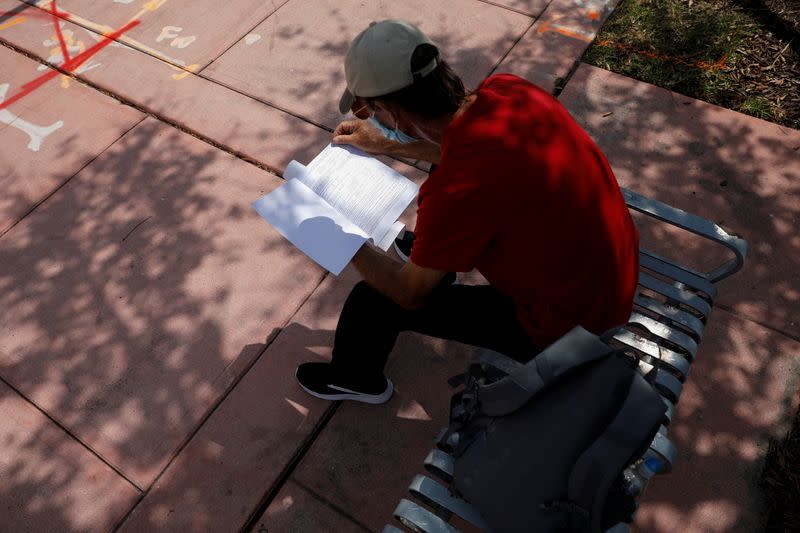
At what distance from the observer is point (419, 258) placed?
1693mm


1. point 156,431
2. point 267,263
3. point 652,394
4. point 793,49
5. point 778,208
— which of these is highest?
point 652,394

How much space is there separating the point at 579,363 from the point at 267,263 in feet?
6.14

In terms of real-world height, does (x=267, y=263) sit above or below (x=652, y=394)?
below

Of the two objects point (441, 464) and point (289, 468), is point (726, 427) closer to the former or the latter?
point (441, 464)

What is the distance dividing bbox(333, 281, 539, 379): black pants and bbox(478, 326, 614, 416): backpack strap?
0.43 metres

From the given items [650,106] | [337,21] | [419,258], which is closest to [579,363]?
[419,258]

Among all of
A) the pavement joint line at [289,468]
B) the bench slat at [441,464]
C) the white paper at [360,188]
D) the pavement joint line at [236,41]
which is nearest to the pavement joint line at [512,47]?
the pavement joint line at [236,41]

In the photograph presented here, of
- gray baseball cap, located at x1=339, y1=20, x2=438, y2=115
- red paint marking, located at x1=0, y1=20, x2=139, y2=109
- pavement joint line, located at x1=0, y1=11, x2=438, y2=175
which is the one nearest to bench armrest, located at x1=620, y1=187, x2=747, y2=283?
gray baseball cap, located at x1=339, y1=20, x2=438, y2=115

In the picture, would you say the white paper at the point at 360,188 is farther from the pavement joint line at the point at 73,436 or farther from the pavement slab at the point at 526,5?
the pavement slab at the point at 526,5

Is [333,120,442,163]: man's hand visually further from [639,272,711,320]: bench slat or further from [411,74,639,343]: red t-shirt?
[639,272,711,320]: bench slat

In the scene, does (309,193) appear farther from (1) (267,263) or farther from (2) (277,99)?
(2) (277,99)

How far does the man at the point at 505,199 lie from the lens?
5.16 ft

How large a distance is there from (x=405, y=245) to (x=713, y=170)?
172 cm

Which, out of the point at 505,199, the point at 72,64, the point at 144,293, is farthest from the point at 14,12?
the point at 505,199
